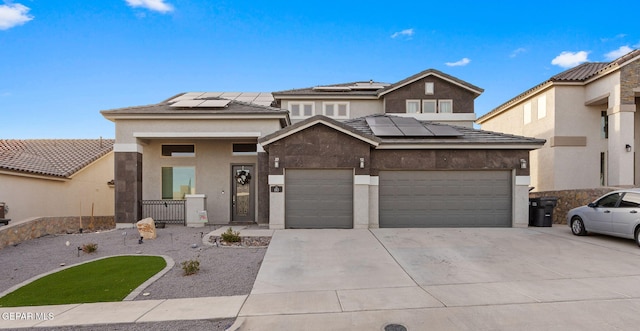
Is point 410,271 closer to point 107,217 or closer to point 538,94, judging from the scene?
point 538,94

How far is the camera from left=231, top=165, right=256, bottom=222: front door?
47.7 feet

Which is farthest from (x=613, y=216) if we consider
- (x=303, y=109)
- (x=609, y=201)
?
(x=303, y=109)

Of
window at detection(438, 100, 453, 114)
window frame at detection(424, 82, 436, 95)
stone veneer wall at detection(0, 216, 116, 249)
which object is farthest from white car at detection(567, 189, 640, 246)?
stone veneer wall at detection(0, 216, 116, 249)

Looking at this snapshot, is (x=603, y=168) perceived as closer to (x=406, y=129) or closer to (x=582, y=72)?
(x=582, y=72)

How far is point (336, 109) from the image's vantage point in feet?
62.9

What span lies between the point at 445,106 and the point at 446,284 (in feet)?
48.2

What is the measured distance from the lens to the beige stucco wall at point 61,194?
14328 millimetres

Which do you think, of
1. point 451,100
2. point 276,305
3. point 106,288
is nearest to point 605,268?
point 276,305

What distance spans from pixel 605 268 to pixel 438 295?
456cm

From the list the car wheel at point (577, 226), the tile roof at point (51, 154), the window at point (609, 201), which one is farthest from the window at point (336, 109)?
the tile roof at point (51, 154)

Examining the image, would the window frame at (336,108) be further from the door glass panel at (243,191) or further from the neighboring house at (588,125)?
the neighboring house at (588,125)

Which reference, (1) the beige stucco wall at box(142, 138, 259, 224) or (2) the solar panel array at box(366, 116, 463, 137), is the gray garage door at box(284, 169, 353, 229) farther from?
(1) the beige stucco wall at box(142, 138, 259, 224)

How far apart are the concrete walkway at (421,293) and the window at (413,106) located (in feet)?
36.2

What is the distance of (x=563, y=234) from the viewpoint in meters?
10.6
